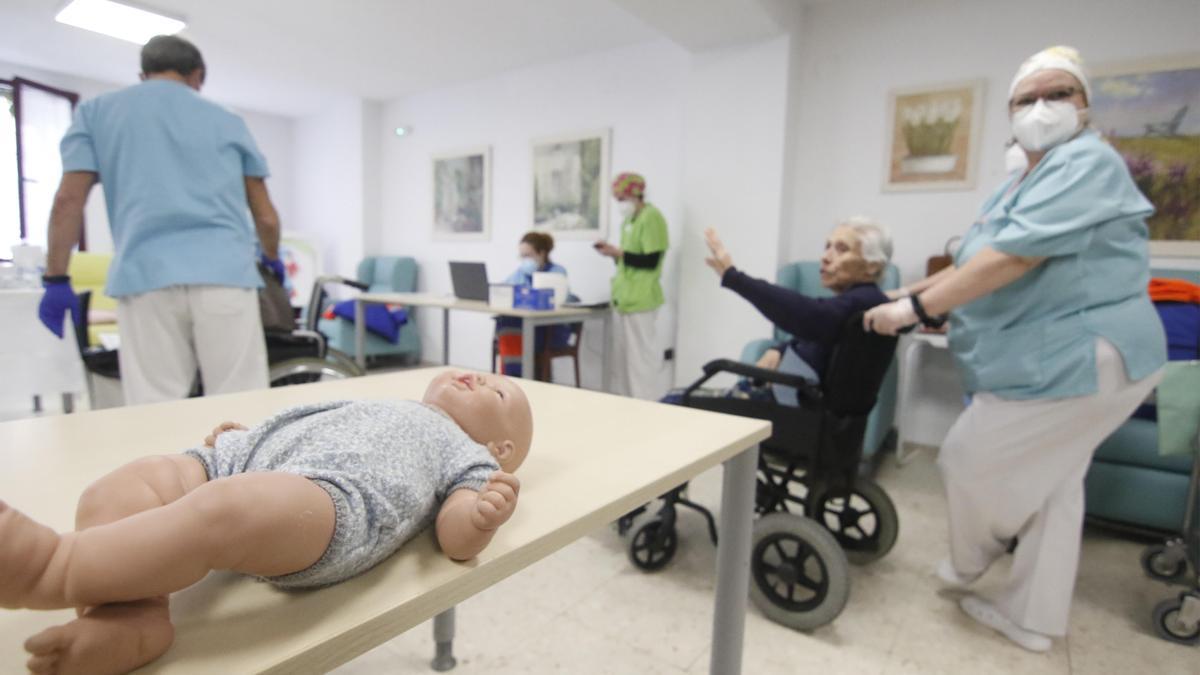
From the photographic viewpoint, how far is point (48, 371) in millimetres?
2529

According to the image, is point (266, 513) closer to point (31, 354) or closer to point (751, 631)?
point (751, 631)

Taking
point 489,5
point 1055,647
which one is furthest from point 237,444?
point 489,5

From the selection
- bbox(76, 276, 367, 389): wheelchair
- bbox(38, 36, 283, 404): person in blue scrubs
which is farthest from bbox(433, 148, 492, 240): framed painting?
bbox(38, 36, 283, 404): person in blue scrubs

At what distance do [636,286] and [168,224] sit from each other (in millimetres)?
2589

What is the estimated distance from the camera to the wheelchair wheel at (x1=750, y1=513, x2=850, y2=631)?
1.56 m

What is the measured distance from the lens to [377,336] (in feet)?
17.2

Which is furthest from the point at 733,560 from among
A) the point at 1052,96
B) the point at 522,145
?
the point at 522,145

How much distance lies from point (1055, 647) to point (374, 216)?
20.5 ft

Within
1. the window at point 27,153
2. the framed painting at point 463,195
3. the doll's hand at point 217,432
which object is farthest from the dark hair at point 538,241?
the window at point 27,153

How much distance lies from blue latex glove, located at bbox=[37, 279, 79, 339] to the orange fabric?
11.8 feet

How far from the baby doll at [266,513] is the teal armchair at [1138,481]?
2.36 m

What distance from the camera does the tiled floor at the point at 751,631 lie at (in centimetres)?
147

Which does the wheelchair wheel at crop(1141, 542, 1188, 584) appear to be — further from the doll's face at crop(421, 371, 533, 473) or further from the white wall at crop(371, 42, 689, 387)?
the white wall at crop(371, 42, 689, 387)

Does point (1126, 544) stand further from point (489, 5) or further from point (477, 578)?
point (489, 5)
